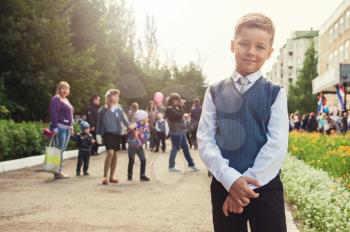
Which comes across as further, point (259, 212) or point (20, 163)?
point (20, 163)

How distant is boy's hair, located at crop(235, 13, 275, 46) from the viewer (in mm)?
2672

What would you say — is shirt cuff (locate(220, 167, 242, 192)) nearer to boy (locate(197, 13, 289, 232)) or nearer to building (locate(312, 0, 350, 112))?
boy (locate(197, 13, 289, 232))

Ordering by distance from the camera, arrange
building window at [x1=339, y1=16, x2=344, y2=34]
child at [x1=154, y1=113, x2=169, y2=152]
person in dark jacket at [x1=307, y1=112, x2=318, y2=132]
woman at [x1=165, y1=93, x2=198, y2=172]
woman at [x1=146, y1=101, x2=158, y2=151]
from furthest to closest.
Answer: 1. building window at [x1=339, y1=16, x2=344, y2=34]
2. person in dark jacket at [x1=307, y1=112, x2=318, y2=132]
3. woman at [x1=146, y1=101, x2=158, y2=151]
4. child at [x1=154, y1=113, x2=169, y2=152]
5. woman at [x1=165, y1=93, x2=198, y2=172]

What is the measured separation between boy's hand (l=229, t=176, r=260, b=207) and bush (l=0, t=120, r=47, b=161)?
37.5 ft

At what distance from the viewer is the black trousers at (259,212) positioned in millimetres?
2645

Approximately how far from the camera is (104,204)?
7.73m

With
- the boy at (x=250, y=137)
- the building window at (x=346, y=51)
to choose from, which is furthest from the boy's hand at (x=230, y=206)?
the building window at (x=346, y=51)

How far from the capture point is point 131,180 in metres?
11.0

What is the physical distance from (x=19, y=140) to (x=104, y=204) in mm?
7493

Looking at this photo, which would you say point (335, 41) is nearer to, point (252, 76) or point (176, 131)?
point (176, 131)

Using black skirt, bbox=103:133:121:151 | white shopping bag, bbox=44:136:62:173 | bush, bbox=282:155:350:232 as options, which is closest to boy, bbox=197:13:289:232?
bush, bbox=282:155:350:232

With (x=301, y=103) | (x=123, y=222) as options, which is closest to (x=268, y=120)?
(x=123, y=222)

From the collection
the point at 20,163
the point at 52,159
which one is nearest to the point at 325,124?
the point at 20,163

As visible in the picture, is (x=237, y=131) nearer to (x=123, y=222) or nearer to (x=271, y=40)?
(x=271, y=40)
